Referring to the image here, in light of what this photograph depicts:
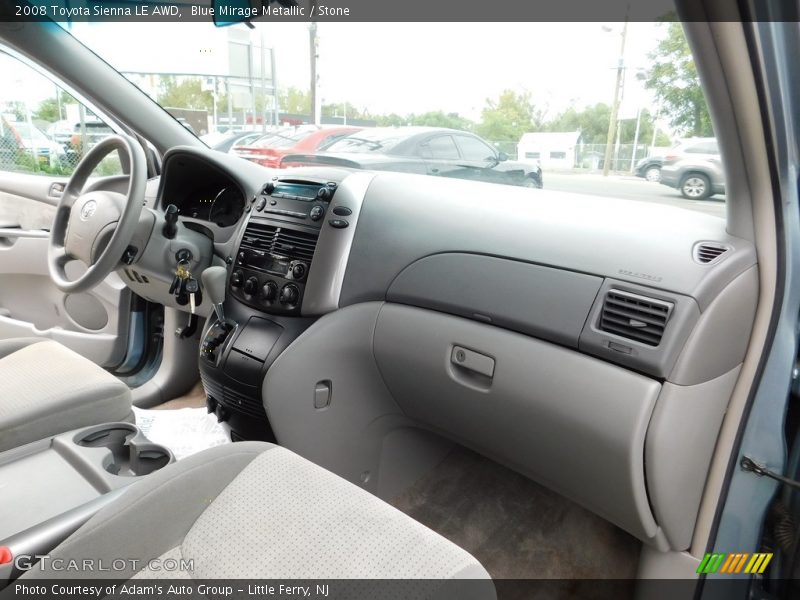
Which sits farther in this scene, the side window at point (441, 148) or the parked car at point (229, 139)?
the parked car at point (229, 139)

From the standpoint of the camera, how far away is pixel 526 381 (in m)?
1.42

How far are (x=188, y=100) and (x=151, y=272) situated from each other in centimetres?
83

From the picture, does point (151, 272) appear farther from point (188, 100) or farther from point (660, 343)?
point (660, 343)

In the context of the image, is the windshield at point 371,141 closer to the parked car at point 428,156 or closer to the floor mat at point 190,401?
the parked car at point 428,156

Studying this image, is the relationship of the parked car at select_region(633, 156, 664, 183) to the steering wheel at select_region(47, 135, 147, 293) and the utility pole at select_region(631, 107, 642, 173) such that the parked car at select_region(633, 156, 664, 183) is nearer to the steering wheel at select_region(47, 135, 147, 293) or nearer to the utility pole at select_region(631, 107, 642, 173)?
the utility pole at select_region(631, 107, 642, 173)

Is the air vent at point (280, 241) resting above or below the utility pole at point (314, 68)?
below

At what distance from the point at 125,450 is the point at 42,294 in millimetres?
1767

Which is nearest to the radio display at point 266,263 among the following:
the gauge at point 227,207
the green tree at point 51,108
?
the gauge at point 227,207

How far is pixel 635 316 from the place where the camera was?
1.24 meters

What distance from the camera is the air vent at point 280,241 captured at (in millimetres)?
1719

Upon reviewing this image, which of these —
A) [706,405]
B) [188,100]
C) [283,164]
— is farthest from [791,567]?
[188,100]

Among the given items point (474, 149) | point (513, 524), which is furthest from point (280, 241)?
point (513, 524)

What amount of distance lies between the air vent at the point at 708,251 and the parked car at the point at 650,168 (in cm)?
35

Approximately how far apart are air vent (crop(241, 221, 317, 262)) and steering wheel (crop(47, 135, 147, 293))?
34cm
